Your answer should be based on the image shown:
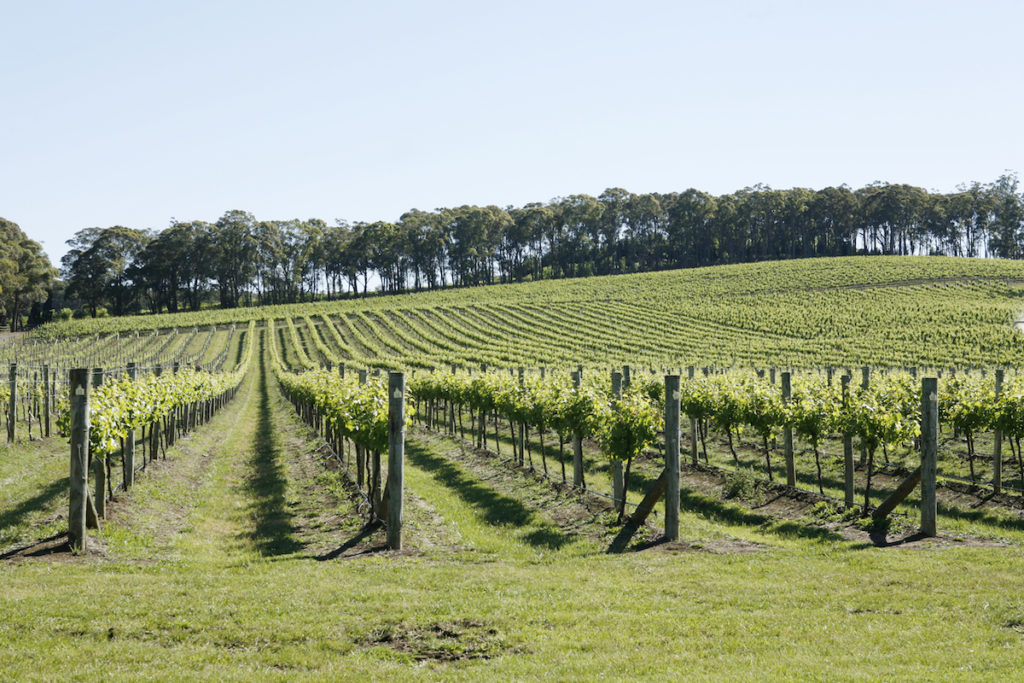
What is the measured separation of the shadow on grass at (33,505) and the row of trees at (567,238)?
106714 millimetres

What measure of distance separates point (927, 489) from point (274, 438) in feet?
71.3

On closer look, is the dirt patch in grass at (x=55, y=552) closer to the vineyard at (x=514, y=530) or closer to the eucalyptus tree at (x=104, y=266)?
the vineyard at (x=514, y=530)

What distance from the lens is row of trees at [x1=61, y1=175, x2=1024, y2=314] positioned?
11838cm

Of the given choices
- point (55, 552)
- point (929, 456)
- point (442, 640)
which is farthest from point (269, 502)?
point (929, 456)

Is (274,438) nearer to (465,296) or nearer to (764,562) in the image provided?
(764,562)

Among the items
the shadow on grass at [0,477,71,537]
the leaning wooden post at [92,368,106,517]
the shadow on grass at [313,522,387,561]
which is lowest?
the shadow on grass at [313,522,387,561]

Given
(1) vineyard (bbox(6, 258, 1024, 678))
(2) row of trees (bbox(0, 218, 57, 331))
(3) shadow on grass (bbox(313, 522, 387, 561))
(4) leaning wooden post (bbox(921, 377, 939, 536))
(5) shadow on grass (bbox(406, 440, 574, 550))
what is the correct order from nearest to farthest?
(1) vineyard (bbox(6, 258, 1024, 678)) → (3) shadow on grass (bbox(313, 522, 387, 561)) → (4) leaning wooden post (bbox(921, 377, 939, 536)) → (5) shadow on grass (bbox(406, 440, 574, 550)) → (2) row of trees (bbox(0, 218, 57, 331))

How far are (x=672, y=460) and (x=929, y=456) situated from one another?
4250mm

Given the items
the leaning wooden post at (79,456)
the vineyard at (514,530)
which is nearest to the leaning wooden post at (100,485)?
the vineyard at (514,530)

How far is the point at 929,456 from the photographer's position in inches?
478

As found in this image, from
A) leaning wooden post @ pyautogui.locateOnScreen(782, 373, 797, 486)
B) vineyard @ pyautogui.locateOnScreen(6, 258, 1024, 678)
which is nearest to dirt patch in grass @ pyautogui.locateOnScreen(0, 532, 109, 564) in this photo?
vineyard @ pyautogui.locateOnScreen(6, 258, 1024, 678)

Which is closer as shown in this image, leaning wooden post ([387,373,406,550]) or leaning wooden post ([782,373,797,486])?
leaning wooden post ([387,373,406,550])

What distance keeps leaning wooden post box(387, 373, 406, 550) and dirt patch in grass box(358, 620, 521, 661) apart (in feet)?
12.1

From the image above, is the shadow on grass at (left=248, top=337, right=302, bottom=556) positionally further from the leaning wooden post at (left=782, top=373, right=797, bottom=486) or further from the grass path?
the leaning wooden post at (left=782, top=373, right=797, bottom=486)
